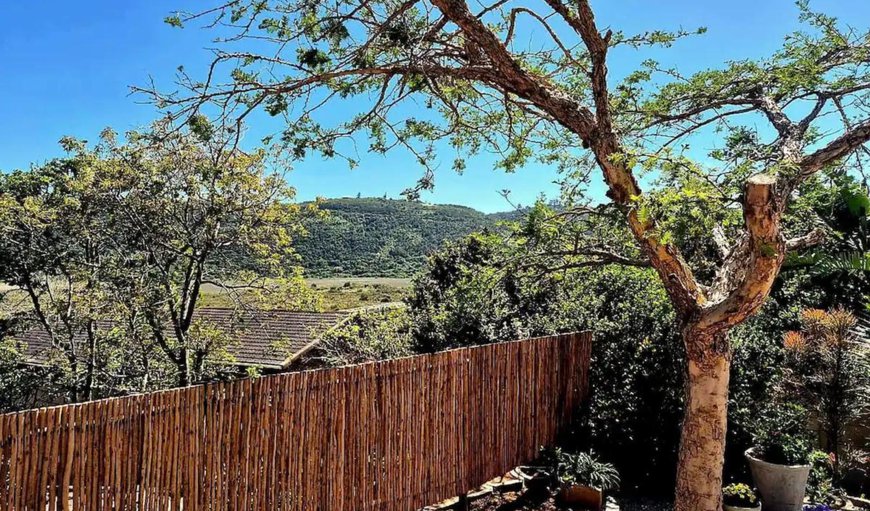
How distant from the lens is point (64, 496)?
288 centimetres

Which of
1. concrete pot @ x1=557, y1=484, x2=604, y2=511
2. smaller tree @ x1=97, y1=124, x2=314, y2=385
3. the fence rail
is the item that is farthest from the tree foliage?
concrete pot @ x1=557, y1=484, x2=604, y2=511

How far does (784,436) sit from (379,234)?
20132mm

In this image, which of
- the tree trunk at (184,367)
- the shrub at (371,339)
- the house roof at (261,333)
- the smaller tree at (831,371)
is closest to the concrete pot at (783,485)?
the smaller tree at (831,371)

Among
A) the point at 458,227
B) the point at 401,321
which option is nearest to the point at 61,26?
the point at 401,321

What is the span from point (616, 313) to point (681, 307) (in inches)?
107

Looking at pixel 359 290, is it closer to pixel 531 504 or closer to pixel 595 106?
pixel 531 504

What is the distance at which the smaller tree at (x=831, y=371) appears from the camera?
5523mm

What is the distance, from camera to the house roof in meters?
10.3

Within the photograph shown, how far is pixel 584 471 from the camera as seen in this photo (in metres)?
5.23

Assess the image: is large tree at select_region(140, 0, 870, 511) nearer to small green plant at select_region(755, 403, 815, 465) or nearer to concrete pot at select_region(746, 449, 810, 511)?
concrete pot at select_region(746, 449, 810, 511)

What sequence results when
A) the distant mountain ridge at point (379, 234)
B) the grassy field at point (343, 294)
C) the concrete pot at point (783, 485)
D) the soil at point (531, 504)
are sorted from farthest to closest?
the distant mountain ridge at point (379, 234), the grassy field at point (343, 294), the soil at point (531, 504), the concrete pot at point (783, 485)

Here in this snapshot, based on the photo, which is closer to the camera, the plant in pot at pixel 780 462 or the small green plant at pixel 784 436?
the plant in pot at pixel 780 462

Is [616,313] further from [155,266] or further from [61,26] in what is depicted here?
[61,26]

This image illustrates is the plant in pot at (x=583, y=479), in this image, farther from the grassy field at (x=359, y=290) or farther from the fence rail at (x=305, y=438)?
the grassy field at (x=359, y=290)
